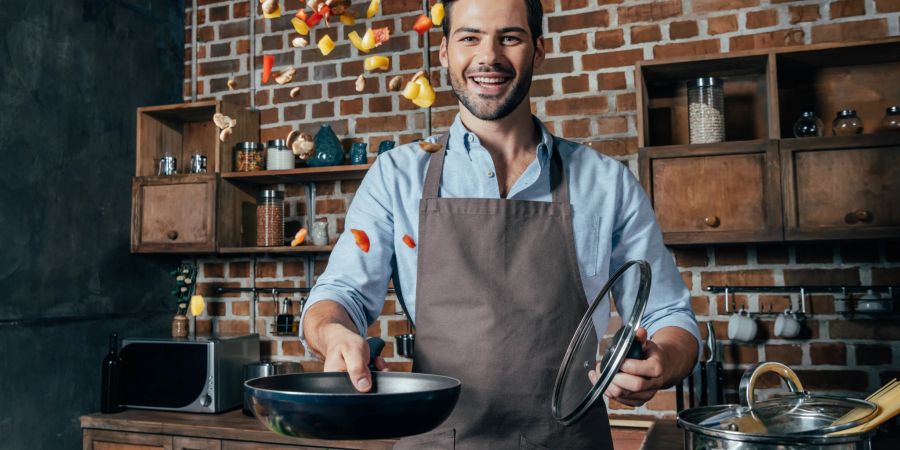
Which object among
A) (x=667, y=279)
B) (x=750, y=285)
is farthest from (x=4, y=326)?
(x=750, y=285)

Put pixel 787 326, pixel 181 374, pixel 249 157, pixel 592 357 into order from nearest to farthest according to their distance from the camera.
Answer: pixel 592 357 → pixel 787 326 → pixel 181 374 → pixel 249 157

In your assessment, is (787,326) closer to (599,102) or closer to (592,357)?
(599,102)

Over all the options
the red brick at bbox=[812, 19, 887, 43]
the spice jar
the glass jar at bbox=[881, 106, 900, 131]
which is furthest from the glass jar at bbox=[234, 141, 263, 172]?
the glass jar at bbox=[881, 106, 900, 131]

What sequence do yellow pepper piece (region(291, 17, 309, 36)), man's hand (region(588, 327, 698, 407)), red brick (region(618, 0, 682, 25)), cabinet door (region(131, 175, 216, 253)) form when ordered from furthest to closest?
1. cabinet door (region(131, 175, 216, 253))
2. red brick (region(618, 0, 682, 25))
3. yellow pepper piece (region(291, 17, 309, 36))
4. man's hand (region(588, 327, 698, 407))

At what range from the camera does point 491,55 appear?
140 cm

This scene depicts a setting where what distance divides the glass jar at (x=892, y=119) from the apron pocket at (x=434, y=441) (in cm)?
171

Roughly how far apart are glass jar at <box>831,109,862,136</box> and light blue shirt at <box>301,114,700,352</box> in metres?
1.13

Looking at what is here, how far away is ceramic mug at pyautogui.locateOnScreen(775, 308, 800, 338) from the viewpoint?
2.41 metres

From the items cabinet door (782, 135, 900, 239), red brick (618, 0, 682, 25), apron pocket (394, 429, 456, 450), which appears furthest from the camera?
red brick (618, 0, 682, 25)

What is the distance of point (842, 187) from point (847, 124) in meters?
0.21

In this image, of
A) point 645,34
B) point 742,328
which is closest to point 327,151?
point 645,34

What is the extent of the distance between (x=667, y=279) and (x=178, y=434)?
6.10 feet

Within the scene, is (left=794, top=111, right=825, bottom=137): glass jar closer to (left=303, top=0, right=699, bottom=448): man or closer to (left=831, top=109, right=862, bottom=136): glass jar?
(left=831, top=109, right=862, bottom=136): glass jar

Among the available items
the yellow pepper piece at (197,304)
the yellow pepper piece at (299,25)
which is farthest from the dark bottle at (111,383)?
the yellow pepper piece at (299,25)
